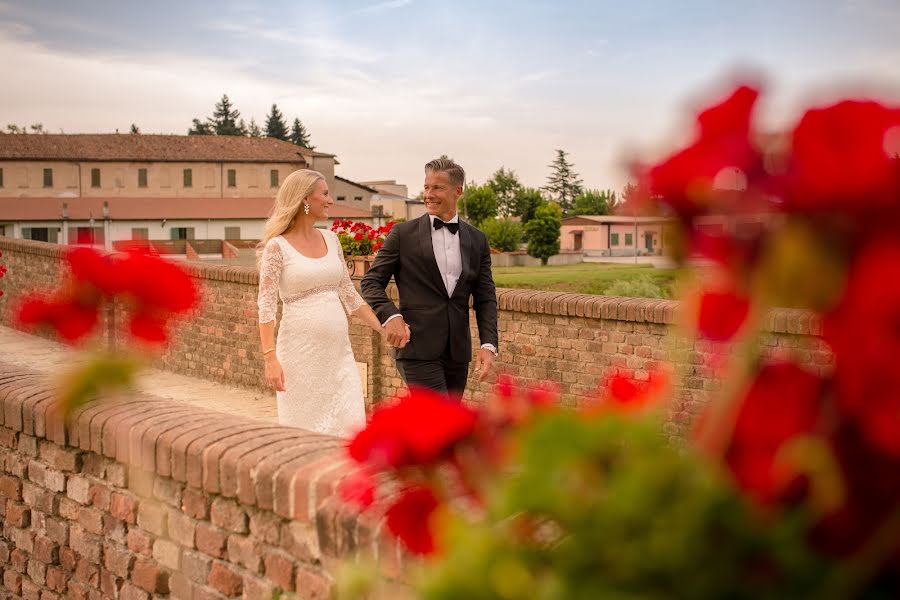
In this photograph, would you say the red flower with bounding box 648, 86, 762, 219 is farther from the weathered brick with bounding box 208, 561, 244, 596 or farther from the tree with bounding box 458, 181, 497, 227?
the tree with bounding box 458, 181, 497, 227

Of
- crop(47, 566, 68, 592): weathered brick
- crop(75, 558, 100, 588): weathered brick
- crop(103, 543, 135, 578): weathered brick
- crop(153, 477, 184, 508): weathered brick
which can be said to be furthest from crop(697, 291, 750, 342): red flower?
crop(47, 566, 68, 592): weathered brick

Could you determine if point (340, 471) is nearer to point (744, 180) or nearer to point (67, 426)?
point (67, 426)

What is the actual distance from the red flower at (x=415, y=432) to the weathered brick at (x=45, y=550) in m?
3.42

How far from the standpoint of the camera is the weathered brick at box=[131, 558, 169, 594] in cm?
331

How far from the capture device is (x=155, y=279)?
1.44 m

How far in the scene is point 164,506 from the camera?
10.8ft

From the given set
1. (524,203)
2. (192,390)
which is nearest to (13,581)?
(192,390)

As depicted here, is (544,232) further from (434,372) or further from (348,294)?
(434,372)

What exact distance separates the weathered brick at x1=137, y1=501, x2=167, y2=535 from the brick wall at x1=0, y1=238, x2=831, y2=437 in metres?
2.83

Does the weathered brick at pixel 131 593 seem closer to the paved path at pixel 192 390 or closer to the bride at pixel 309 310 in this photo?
the bride at pixel 309 310

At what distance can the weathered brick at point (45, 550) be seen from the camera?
154 inches

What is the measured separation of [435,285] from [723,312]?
512 centimetres

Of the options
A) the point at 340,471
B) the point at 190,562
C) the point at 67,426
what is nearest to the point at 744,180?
the point at 340,471

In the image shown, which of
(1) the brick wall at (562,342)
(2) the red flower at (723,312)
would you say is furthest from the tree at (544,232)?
(2) the red flower at (723,312)
